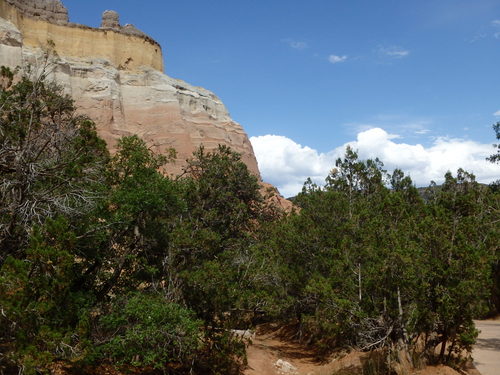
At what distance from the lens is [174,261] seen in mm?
14375

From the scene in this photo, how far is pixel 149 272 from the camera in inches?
531

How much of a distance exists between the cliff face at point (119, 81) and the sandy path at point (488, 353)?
37675mm

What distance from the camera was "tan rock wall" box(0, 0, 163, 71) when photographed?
53.4 meters

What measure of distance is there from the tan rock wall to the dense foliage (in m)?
45.4

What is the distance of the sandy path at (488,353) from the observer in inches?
538

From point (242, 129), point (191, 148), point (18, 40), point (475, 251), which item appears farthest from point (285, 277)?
point (242, 129)

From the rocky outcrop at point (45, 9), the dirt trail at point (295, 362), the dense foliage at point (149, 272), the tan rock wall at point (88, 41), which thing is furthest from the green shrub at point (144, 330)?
the rocky outcrop at point (45, 9)

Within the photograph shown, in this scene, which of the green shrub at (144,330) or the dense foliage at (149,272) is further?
the green shrub at (144,330)

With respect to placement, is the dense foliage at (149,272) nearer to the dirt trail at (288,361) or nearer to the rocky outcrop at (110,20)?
the dirt trail at (288,361)

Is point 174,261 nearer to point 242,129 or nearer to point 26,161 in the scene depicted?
point 26,161

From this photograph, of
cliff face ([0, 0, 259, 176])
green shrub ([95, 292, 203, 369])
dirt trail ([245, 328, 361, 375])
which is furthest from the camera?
cliff face ([0, 0, 259, 176])

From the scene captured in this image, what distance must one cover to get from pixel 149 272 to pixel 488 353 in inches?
Answer: 470

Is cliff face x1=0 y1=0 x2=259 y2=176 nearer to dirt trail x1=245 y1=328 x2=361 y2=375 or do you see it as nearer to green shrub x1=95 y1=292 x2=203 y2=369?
dirt trail x1=245 y1=328 x2=361 y2=375

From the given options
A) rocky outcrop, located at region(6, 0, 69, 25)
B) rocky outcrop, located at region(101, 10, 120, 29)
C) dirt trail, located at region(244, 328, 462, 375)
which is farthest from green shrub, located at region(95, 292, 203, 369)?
rocky outcrop, located at region(101, 10, 120, 29)
